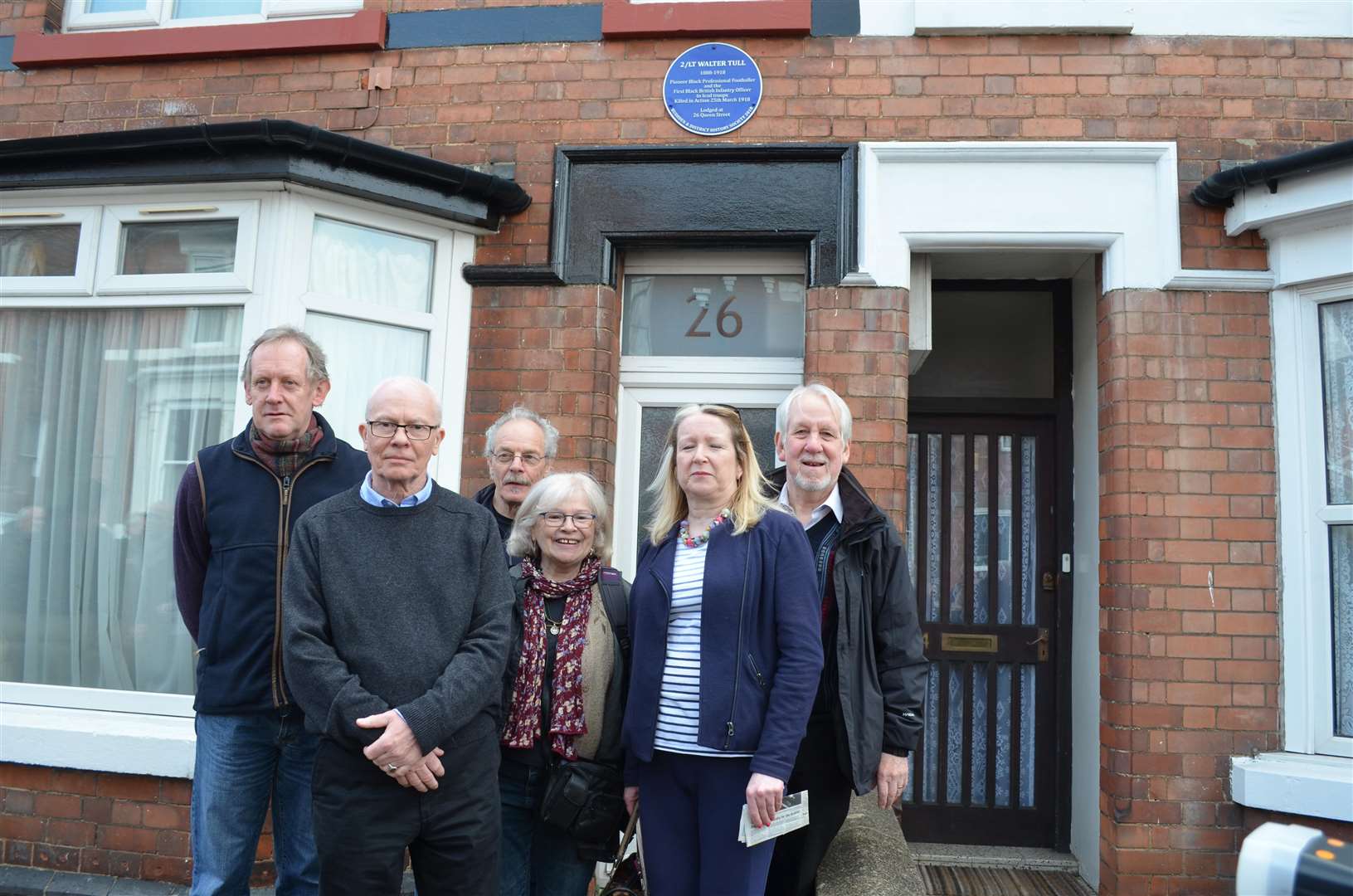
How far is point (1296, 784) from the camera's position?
3.48m

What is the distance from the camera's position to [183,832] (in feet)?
12.3

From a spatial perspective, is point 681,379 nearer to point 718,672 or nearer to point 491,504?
point 491,504

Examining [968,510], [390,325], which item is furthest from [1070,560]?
[390,325]

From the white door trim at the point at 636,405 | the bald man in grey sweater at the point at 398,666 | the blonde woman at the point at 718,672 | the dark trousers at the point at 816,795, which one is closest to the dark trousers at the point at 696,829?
A: the blonde woman at the point at 718,672

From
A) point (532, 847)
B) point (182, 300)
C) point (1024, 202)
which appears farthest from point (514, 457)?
point (1024, 202)

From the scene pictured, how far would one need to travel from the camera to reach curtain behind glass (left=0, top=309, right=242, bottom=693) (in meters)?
4.05

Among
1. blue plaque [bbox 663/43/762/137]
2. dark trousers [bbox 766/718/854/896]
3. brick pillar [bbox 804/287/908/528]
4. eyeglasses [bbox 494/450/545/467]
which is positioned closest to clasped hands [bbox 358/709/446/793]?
dark trousers [bbox 766/718/854/896]

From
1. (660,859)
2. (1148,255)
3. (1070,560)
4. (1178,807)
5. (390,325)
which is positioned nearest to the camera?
(660,859)

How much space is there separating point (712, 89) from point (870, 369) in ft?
4.88

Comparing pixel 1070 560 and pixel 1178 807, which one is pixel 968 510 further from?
pixel 1178 807

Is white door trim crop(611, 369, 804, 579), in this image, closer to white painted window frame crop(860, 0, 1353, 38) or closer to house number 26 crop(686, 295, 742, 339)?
house number 26 crop(686, 295, 742, 339)

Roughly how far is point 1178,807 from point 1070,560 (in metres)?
1.29

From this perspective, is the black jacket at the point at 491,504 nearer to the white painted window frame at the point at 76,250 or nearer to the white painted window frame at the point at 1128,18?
the white painted window frame at the point at 76,250

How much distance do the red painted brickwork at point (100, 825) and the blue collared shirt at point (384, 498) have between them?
2176mm
